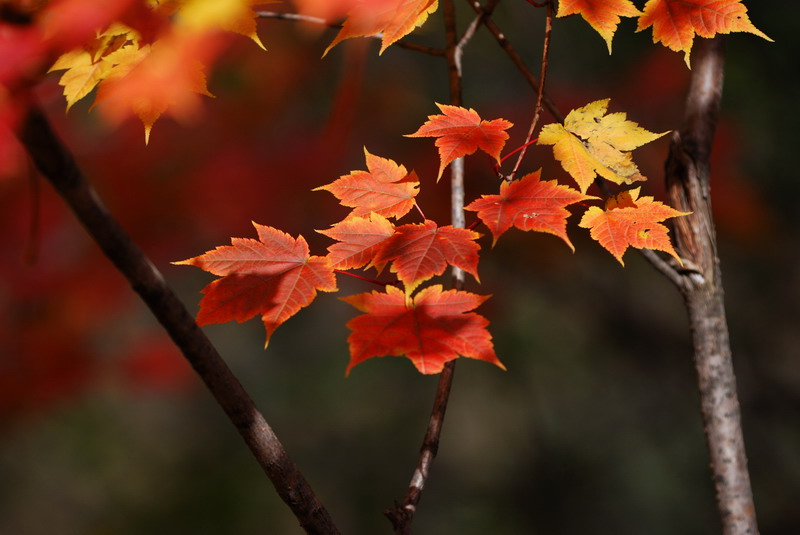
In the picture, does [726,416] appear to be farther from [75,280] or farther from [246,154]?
[75,280]

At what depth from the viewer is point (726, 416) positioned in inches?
40.3

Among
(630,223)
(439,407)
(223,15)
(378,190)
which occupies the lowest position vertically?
(439,407)

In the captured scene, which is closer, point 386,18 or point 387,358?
point 386,18

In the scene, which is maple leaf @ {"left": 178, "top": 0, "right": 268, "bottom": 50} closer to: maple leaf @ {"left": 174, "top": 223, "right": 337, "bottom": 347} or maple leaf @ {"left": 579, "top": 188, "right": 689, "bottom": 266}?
maple leaf @ {"left": 174, "top": 223, "right": 337, "bottom": 347}

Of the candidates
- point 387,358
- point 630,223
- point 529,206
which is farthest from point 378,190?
point 387,358

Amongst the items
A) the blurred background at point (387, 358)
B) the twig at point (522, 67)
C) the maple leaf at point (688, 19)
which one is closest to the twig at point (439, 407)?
the twig at point (522, 67)

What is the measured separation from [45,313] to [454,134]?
2065mm

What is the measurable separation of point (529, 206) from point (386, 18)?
1.11ft

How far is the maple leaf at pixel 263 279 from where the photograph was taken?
817 mm

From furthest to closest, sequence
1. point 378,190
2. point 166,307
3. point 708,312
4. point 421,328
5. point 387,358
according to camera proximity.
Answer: point 387,358
point 708,312
point 378,190
point 421,328
point 166,307

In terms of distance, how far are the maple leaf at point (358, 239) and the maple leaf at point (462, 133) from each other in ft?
0.34

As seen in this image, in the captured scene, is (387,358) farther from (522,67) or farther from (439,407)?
(439,407)

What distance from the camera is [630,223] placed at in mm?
875

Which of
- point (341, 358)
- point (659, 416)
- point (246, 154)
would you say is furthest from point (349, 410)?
point (246, 154)
